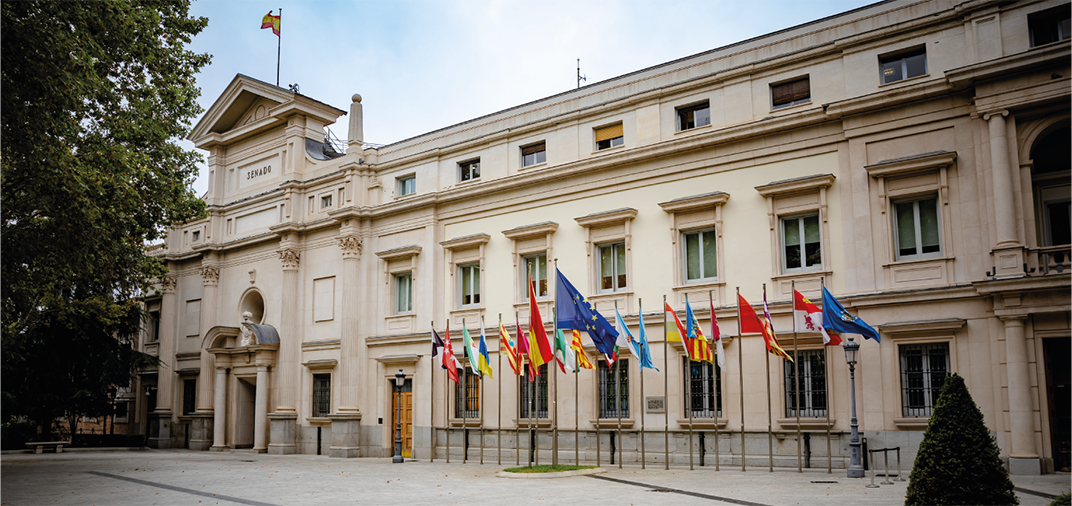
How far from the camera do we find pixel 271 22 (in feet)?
125

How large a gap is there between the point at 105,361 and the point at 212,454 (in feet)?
27.2

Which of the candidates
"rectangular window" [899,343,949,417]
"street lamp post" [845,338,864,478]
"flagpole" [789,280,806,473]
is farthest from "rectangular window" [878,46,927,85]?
"street lamp post" [845,338,864,478]

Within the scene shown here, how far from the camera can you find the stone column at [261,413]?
35.5 m

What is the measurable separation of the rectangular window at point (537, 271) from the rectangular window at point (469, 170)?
427 cm

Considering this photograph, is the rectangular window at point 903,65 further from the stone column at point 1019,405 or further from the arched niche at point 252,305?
the arched niche at point 252,305

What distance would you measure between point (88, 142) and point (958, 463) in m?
19.9

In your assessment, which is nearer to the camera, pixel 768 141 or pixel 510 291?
pixel 768 141

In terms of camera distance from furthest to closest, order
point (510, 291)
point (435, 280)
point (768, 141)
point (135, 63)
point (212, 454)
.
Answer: point (212, 454) < point (435, 280) < point (510, 291) < point (768, 141) < point (135, 63)

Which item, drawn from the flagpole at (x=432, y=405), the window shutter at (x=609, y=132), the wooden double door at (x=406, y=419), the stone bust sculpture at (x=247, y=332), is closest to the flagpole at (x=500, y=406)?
the flagpole at (x=432, y=405)

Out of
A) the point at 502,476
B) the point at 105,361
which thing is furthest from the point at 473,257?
the point at 105,361

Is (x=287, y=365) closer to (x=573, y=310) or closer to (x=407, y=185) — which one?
(x=407, y=185)

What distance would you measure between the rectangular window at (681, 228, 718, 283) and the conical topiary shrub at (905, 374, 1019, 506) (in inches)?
592

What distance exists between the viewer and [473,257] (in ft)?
99.9

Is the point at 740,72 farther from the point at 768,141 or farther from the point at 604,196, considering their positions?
the point at 604,196
